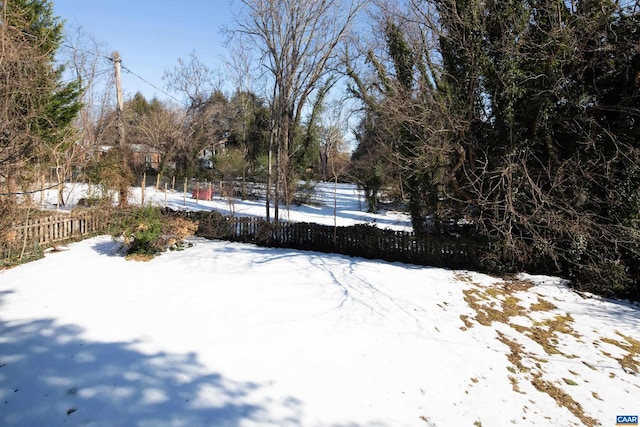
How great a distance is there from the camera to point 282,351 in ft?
14.3

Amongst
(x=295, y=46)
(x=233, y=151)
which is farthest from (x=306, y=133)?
(x=295, y=46)

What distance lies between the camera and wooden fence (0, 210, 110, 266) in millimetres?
7324

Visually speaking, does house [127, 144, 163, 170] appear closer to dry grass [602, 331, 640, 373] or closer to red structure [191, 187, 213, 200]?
red structure [191, 187, 213, 200]

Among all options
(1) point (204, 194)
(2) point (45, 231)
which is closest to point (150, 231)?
(2) point (45, 231)

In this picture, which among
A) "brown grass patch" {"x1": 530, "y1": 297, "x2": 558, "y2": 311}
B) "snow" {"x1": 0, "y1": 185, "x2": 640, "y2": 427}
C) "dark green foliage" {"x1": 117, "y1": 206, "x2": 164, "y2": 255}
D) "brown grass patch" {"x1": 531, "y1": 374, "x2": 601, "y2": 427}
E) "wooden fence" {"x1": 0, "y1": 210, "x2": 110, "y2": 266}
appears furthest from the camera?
"dark green foliage" {"x1": 117, "y1": 206, "x2": 164, "y2": 255}

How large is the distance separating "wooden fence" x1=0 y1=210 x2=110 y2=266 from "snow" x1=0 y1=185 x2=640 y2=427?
75cm

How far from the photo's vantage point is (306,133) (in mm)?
24188

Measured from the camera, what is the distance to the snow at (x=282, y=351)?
3371 mm

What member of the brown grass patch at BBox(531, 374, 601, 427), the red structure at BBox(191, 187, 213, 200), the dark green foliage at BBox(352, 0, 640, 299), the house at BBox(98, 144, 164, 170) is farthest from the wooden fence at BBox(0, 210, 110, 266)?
the house at BBox(98, 144, 164, 170)

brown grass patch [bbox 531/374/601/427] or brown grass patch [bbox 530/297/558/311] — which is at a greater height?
brown grass patch [bbox 530/297/558/311]

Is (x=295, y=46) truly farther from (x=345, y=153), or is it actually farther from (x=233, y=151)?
(x=345, y=153)

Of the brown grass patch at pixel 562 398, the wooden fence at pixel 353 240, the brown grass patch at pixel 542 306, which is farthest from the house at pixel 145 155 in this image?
the brown grass patch at pixel 562 398

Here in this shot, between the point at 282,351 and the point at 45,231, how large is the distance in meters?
7.99

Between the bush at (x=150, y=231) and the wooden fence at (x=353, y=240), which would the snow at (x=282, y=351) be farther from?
the wooden fence at (x=353, y=240)
